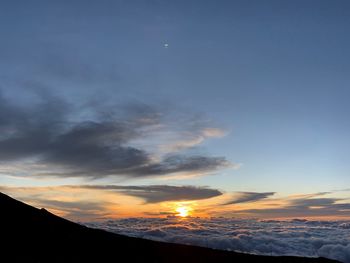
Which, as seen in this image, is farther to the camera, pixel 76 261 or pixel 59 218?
pixel 59 218

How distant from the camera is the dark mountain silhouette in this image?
42469 millimetres

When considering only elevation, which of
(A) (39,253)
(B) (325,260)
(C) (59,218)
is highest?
(C) (59,218)

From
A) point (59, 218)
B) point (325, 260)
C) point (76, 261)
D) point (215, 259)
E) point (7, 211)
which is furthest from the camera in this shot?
point (325, 260)

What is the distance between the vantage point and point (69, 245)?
47.6 meters

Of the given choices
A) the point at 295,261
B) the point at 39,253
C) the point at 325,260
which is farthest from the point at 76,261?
the point at 325,260

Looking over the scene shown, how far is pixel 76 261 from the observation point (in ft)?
142

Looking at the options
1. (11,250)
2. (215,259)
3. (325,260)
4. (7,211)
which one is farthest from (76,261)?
(325,260)

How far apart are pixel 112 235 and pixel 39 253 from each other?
54.7 ft

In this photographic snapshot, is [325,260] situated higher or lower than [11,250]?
lower

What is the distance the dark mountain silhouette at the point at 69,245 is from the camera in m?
42.5

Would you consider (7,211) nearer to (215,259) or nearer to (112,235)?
(112,235)

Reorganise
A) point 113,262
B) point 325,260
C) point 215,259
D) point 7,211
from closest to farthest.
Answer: point 113,262 → point 7,211 → point 215,259 → point 325,260

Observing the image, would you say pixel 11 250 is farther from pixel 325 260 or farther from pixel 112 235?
pixel 325 260

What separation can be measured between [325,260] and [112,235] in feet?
126
